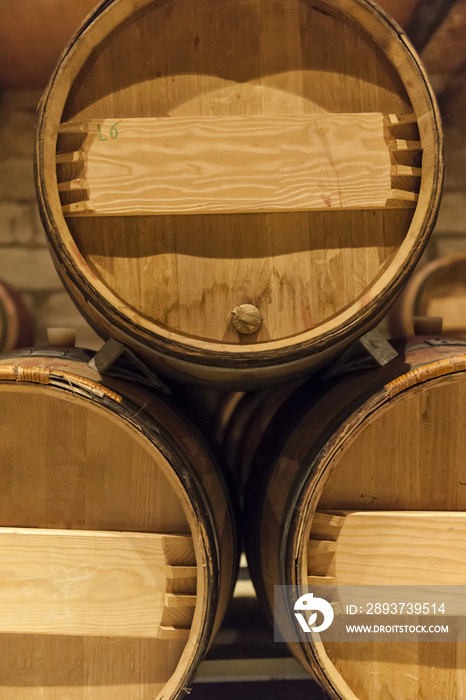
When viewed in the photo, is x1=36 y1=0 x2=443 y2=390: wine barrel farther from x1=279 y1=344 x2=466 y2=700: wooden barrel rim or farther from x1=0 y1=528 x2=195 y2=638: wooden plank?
x1=0 y1=528 x2=195 y2=638: wooden plank

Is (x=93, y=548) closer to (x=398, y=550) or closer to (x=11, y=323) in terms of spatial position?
(x=398, y=550)

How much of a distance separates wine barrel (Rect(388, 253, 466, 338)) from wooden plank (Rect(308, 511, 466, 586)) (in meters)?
1.21

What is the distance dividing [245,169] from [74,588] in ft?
3.57

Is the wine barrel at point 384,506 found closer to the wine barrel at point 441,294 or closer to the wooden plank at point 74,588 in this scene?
the wooden plank at point 74,588

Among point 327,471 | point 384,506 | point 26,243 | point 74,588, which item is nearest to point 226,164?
point 327,471

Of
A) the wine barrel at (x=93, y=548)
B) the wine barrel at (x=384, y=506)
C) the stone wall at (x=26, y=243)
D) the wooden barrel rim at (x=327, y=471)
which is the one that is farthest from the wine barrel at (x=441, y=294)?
the stone wall at (x=26, y=243)

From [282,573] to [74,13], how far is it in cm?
222

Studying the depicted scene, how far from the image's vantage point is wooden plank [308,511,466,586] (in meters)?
1.08

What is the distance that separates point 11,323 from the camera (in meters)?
2.05

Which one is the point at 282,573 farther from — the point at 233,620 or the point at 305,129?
the point at 305,129

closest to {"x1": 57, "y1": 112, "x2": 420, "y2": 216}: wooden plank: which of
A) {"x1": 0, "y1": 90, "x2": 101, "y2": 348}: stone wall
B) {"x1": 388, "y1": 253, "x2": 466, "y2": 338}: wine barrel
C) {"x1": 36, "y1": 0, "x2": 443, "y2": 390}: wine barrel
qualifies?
{"x1": 36, "y1": 0, "x2": 443, "y2": 390}: wine barrel

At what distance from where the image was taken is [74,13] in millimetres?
1817

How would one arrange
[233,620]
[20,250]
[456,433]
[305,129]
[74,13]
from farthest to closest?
[20,250] < [74,13] < [233,620] < [456,433] < [305,129]

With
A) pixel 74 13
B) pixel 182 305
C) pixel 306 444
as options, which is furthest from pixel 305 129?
pixel 74 13
